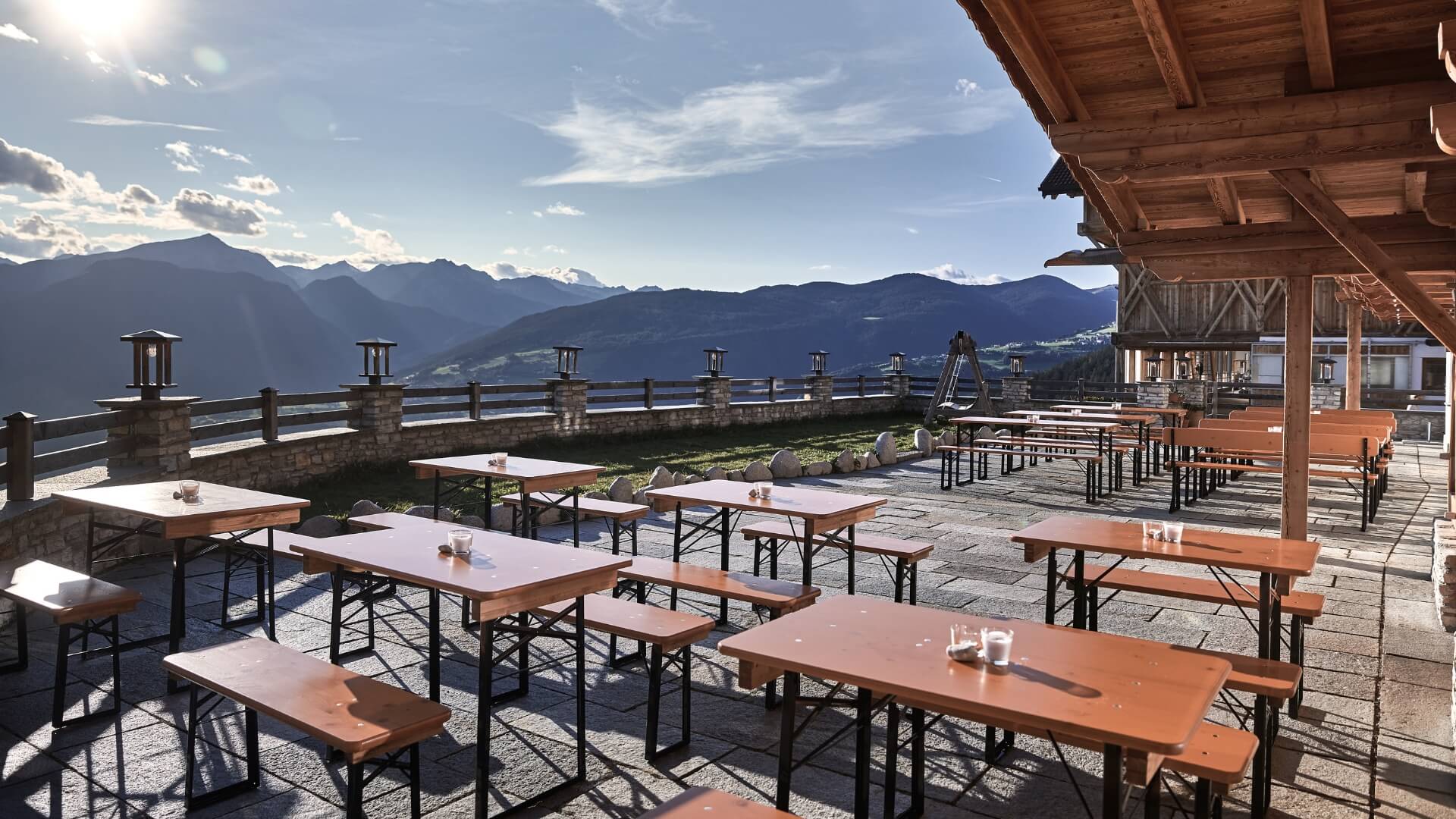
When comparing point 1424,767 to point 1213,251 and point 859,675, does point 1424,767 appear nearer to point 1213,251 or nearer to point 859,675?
point 859,675

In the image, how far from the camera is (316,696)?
294cm

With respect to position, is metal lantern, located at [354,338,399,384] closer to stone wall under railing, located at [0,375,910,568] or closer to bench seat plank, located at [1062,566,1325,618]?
stone wall under railing, located at [0,375,910,568]

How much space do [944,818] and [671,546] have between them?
4537mm

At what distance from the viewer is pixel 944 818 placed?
120 inches

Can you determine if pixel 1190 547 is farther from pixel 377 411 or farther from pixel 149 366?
pixel 377 411

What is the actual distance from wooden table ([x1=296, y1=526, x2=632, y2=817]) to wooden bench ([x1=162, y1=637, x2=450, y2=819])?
0.87ft

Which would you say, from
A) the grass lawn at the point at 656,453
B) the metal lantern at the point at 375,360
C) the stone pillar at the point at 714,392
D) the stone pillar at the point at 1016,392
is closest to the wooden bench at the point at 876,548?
the grass lawn at the point at 656,453

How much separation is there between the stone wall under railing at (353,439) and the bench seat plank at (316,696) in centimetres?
333

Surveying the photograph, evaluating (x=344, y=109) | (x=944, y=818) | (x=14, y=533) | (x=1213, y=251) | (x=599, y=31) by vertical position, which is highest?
(x=344, y=109)

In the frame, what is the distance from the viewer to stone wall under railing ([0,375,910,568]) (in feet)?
20.3

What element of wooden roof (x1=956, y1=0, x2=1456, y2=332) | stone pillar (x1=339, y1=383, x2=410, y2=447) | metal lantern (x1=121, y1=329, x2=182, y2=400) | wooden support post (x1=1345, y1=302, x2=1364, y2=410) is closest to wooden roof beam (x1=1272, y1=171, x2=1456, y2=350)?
wooden roof (x1=956, y1=0, x2=1456, y2=332)

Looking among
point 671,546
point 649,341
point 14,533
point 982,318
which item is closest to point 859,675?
point 671,546

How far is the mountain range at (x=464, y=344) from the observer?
102750 mm

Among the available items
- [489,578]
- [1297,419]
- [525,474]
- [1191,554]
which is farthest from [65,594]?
[1297,419]
